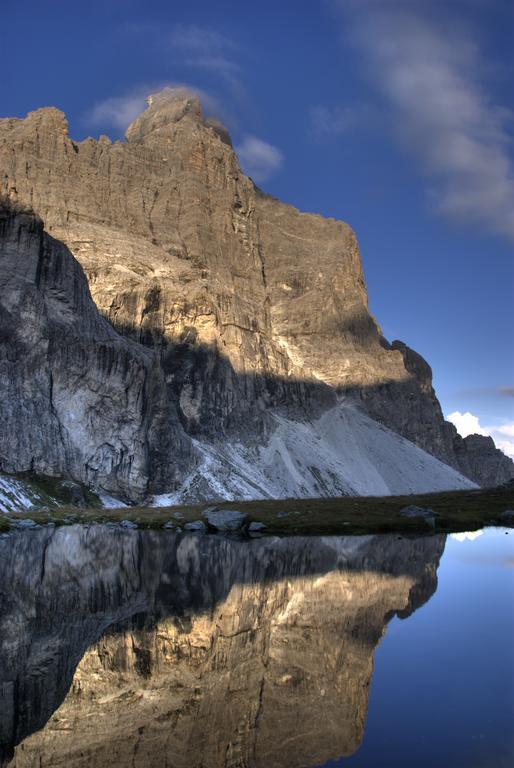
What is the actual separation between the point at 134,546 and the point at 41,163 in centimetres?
14345

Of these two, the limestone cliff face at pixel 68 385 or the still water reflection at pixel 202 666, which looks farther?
the limestone cliff face at pixel 68 385

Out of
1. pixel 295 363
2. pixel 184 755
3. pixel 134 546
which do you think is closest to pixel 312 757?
pixel 184 755

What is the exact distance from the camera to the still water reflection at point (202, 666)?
990cm

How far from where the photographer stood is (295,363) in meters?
198

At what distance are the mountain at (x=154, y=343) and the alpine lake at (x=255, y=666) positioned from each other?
79517 millimetres

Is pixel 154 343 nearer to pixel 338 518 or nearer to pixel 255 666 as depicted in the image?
pixel 338 518

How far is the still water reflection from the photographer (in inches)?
390

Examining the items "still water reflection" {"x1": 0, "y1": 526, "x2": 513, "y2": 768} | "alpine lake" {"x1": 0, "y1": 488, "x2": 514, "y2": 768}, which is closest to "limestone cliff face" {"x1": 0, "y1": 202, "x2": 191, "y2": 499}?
"alpine lake" {"x1": 0, "y1": 488, "x2": 514, "y2": 768}

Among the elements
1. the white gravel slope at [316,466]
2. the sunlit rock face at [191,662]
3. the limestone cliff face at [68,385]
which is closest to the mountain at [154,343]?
the limestone cliff face at [68,385]

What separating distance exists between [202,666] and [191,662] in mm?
304

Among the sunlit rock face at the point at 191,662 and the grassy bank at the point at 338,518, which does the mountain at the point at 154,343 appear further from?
the sunlit rock face at the point at 191,662

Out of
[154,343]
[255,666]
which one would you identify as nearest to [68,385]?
[154,343]

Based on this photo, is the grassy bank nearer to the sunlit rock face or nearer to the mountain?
the mountain

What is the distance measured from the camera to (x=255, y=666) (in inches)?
533
